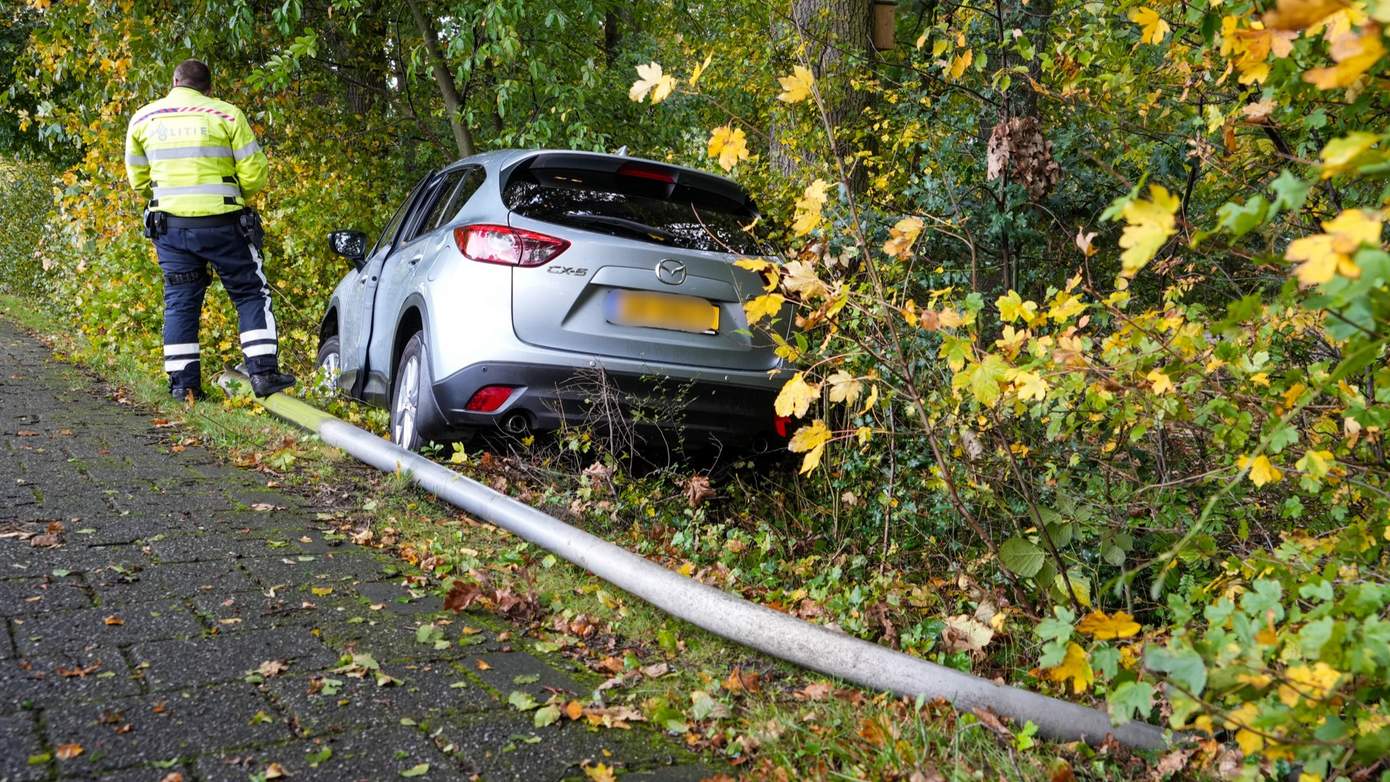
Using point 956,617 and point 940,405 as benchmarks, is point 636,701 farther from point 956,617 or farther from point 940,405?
point 940,405

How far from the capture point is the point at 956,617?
369 centimetres

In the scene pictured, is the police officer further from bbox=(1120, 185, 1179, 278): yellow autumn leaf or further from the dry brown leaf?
bbox=(1120, 185, 1179, 278): yellow autumn leaf

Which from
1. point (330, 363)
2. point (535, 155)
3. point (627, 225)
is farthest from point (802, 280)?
point (330, 363)

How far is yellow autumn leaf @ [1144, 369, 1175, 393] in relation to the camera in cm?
298

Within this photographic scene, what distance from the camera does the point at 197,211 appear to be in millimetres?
6918

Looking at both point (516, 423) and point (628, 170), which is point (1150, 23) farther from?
point (516, 423)

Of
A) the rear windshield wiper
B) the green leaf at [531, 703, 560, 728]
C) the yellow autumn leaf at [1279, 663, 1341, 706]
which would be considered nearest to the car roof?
the rear windshield wiper

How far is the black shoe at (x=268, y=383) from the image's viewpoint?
697cm

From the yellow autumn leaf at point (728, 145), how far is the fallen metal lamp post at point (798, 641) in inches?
50.6

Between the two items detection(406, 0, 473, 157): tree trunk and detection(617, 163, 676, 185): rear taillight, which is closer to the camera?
detection(617, 163, 676, 185): rear taillight

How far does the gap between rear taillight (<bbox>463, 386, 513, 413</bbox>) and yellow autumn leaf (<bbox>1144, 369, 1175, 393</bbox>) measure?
9.42 feet

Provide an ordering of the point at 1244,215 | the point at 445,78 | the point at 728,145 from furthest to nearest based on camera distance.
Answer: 1. the point at 445,78
2. the point at 728,145
3. the point at 1244,215

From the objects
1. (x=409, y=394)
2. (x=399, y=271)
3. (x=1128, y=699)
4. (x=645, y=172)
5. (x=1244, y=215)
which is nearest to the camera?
(x=1244, y=215)

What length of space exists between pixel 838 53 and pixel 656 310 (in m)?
3.08
